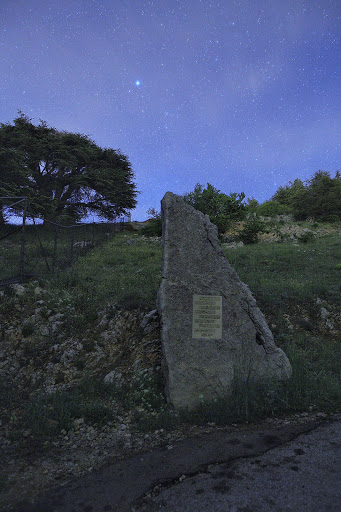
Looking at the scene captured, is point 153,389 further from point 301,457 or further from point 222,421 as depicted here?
point 301,457

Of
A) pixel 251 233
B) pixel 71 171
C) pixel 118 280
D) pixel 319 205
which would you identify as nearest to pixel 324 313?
pixel 118 280

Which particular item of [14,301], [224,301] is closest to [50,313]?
[14,301]

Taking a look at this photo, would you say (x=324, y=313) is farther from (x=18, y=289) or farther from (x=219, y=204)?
(x=219, y=204)

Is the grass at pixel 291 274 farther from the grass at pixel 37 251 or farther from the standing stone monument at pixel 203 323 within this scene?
the grass at pixel 37 251


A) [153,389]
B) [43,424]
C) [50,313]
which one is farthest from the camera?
[50,313]

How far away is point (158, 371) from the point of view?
16.4 feet

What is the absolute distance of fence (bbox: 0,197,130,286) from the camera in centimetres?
804

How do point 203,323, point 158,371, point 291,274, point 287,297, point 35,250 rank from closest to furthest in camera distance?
1. point 203,323
2. point 158,371
3. point 287,297
4. point 35,250
5. point 291,274

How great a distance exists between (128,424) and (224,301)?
7.59ft

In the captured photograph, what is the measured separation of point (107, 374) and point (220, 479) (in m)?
2.64

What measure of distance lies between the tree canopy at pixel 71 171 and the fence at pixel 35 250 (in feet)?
43.7

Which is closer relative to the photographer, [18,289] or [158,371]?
[158,371]

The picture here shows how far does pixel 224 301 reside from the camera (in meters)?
4.89

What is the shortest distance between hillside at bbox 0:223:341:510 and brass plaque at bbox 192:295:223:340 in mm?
938
